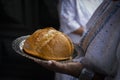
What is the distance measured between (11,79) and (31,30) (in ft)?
1.66

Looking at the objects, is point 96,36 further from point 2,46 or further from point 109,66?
point 2,46

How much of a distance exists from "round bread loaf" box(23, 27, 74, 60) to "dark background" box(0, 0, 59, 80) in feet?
3.67

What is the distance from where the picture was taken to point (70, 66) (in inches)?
48.0

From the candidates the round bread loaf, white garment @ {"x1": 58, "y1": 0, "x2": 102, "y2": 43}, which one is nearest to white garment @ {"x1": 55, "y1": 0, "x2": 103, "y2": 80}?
white garment @ {"x1": 58, "y1": 0, "x2": 102, "y2": 43}

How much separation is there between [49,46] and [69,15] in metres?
0.60

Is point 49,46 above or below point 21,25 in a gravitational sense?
above

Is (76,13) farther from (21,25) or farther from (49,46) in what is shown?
(21,25)

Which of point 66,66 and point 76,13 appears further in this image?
point 76,13

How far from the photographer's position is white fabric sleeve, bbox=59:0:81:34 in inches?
73.1

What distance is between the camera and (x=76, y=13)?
1.87 metres

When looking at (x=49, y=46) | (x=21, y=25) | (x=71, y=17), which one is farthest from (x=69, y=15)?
(x=21, y=25)

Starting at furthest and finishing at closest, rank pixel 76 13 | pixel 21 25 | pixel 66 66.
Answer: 1. pixel 21 25
2. pixel 76 13
3. pixel 66 66

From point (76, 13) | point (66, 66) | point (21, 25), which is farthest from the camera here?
point (21, 25)

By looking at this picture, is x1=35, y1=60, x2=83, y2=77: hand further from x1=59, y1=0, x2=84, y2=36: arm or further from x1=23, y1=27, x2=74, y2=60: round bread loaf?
x1=59, y1=0, x2=84, y2=36: arm
